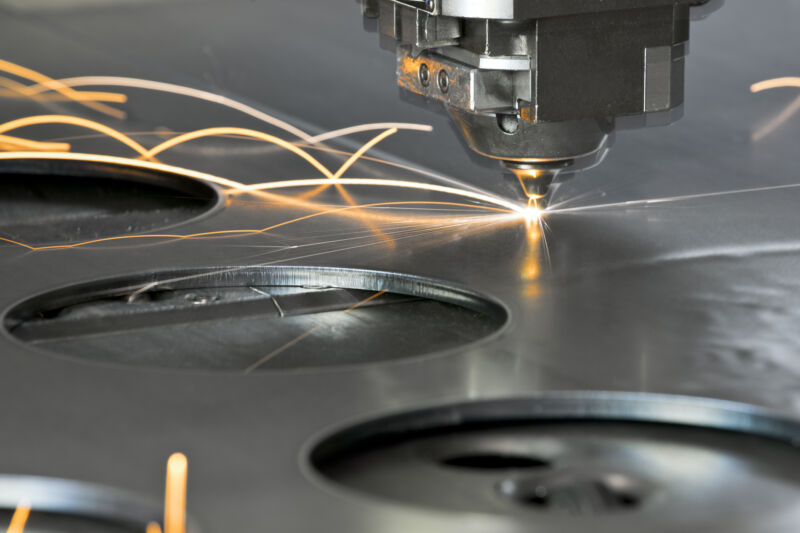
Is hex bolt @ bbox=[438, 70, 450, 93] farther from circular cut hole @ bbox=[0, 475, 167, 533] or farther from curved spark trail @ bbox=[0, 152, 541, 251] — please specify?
circular cut hole @ bbox=[0, 475, 167, 533]

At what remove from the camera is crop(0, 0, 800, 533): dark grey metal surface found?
951mm

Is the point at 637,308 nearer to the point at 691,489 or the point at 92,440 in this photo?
the point at 691,489

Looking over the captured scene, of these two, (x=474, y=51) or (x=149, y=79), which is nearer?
(x=474, y=51)

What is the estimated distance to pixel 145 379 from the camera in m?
1.11

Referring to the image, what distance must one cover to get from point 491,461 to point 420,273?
448 millimetres

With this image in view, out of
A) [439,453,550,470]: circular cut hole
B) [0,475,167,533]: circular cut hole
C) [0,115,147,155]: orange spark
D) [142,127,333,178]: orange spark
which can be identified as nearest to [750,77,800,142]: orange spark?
[142,127,333,178]: orange spark

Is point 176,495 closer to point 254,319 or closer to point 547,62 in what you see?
point 254,319

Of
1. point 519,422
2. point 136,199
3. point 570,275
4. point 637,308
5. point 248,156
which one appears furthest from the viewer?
point 248,156

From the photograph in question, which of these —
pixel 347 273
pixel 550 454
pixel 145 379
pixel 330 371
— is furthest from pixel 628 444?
pixel 347 273

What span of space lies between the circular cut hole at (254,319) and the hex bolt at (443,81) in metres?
0.20

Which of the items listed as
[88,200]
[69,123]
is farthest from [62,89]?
[88,200]

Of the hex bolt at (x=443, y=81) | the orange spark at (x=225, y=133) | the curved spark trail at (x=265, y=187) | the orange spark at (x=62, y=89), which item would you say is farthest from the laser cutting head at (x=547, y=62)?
the orange spark at (x=62, y=89)

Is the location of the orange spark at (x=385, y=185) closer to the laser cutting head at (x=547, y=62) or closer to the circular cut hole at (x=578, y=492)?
the laser cutting head at (x=547, y=62)

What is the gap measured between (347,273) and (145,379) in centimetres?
40
